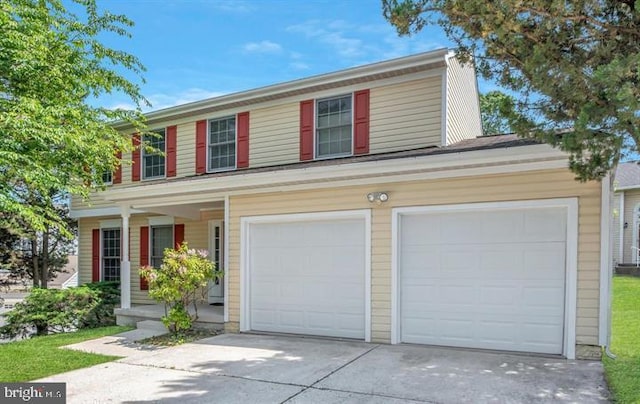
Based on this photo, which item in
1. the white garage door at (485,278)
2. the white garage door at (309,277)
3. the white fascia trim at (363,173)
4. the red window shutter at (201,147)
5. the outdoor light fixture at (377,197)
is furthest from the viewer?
→ the red window shutter at (201,147)

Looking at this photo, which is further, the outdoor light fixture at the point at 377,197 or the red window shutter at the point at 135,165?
the red window shutter at the point at 135,165

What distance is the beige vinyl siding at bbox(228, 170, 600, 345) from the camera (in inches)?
245

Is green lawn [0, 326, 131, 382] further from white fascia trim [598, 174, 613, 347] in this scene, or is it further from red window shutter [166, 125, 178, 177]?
white fascia trim [598, 174, 613, 347]

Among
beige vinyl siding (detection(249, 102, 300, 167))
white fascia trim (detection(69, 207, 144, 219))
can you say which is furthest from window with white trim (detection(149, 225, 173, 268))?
beige vinyl siding (detection(249, 102, 300, 167))

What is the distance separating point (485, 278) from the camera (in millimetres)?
6953

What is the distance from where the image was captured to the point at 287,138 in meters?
11.4

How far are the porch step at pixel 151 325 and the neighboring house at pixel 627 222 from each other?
17.6m

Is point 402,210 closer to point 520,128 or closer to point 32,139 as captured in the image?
point 520,128

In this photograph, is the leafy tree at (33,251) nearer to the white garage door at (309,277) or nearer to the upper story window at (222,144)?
the upper story window at (222,144)

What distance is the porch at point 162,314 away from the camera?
30.5 feet

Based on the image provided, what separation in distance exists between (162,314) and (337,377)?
584 centimetres

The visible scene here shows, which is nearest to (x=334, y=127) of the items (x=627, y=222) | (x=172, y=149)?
(x=172, y=149)

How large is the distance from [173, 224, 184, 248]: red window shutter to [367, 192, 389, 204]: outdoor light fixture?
6.70 m

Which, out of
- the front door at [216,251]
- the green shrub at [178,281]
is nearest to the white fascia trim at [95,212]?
the front door at [216,251]
